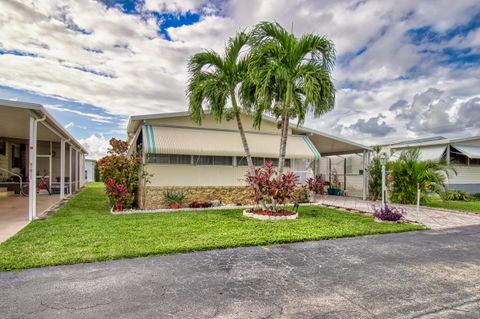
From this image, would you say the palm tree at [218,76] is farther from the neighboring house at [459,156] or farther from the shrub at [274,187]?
the neighboring house at [459,156]

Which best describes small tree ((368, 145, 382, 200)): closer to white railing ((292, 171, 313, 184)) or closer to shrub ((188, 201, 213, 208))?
white railing ((292, 171, 313, 184))

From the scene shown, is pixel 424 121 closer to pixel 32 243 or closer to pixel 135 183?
pixel 135 183

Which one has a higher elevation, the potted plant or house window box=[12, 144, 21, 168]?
house window box=[12, 144, 21, 168]

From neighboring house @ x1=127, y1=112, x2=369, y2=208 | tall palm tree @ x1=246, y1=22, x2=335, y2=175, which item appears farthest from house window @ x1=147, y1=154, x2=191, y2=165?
tall palm tree @ x1=246, y1=22, x2=335, y2=175

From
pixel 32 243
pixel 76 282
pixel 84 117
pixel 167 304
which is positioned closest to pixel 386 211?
pixel 167 304

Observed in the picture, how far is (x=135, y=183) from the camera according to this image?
44.4 feet

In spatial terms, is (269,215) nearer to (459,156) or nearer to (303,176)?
(303,176)

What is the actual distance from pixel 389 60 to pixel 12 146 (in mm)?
25670

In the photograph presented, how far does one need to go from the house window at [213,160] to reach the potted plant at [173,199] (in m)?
1.88

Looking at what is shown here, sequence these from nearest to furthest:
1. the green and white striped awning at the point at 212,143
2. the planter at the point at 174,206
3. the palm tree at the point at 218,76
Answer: the palm tree at the point at 218,76 → the green and white striped awning at the point at 212,143 → the planter at the point at 174,206

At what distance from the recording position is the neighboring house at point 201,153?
1372 centimetres

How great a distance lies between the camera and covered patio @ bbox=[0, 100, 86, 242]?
1015 cm

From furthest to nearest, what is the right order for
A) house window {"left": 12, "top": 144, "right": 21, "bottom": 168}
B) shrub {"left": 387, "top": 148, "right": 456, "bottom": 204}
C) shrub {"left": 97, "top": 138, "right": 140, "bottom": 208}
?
house window {"left": 12, "top": 144, "right": 21, "bottom": 168}, shrub {"left": 387, "top": 148, "right": 456, "bottom": 204}, shrub {"left": 97, "top": 138, "right": 140, "bottom": 208}

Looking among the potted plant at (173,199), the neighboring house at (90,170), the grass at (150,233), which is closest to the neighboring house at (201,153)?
the potted plant at (173,199)
